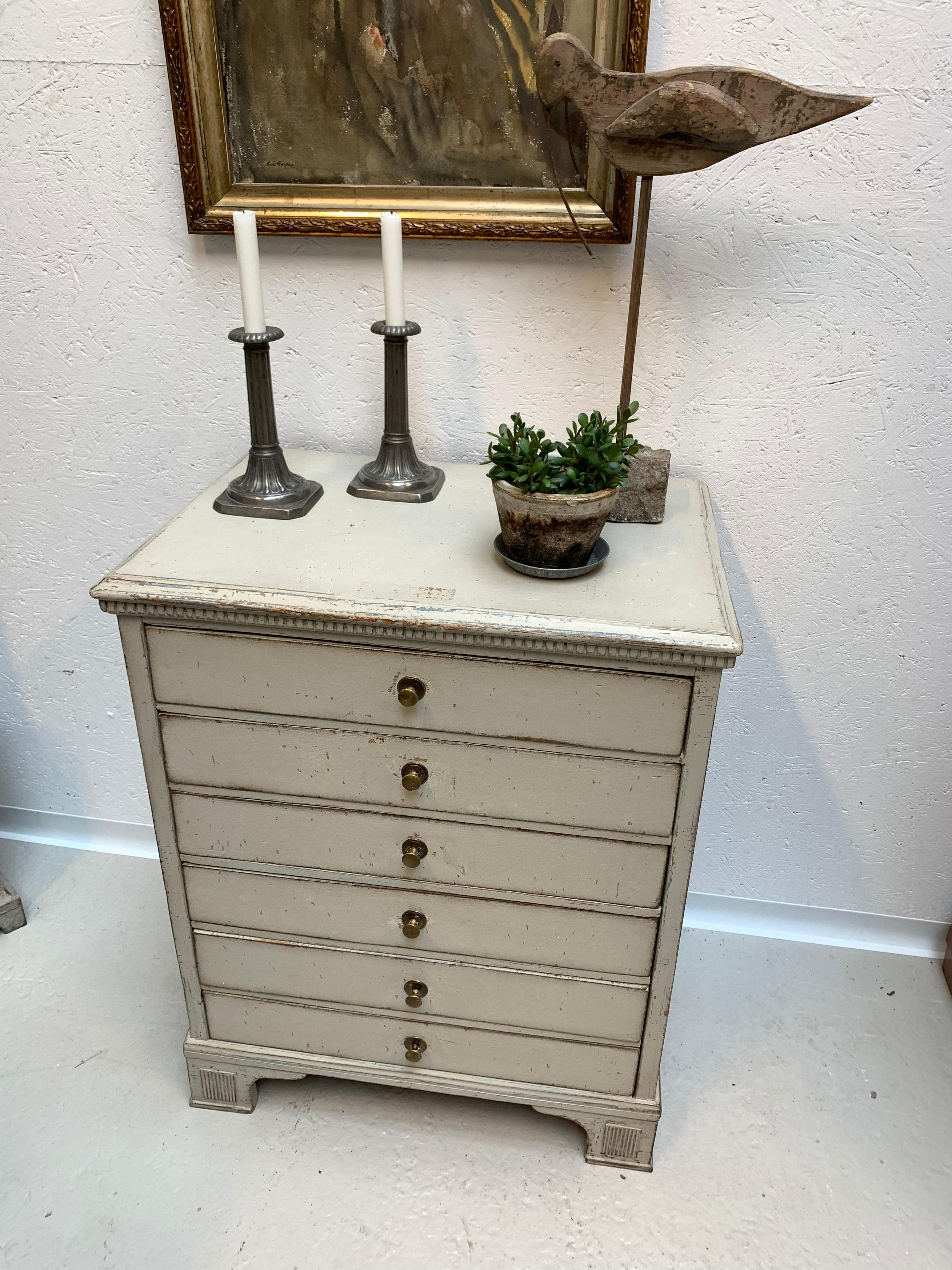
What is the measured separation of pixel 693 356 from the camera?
1.38 metres

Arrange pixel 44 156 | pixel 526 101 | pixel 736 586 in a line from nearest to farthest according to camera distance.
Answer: pixel 526 101 → pixel 44 156 → pixel 736 586

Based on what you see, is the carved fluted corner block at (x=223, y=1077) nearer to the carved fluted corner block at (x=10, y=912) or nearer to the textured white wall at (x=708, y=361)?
the carved fluted corner block at (x=10, y=912)

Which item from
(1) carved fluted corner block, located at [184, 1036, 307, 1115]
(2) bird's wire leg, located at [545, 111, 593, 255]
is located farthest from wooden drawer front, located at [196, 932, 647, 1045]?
(2) bird's wire leg, located at [545, 111, 593, 255]

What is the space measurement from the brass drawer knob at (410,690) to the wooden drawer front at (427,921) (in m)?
0.30

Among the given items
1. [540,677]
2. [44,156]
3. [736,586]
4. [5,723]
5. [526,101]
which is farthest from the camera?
[5,723]

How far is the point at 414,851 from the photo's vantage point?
120 centimetres

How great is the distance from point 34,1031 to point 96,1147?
0.86ft

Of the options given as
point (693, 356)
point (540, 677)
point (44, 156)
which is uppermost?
point (44, 156)

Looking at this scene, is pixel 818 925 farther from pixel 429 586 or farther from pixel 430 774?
pixel 429 586

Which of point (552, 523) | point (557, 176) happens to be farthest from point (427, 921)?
point (557, 176)

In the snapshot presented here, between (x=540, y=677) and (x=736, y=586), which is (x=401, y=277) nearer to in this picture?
(x=540, y=677)

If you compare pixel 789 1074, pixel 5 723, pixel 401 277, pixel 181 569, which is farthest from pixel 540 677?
pixel 5 723

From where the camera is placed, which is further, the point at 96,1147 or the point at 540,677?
the point at 96,1147

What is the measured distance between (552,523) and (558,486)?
0.15ft
